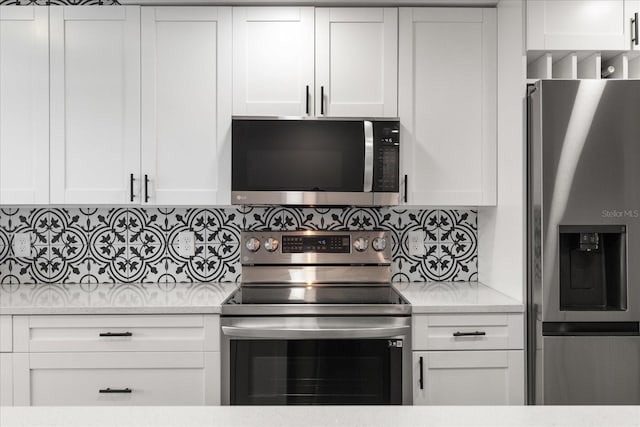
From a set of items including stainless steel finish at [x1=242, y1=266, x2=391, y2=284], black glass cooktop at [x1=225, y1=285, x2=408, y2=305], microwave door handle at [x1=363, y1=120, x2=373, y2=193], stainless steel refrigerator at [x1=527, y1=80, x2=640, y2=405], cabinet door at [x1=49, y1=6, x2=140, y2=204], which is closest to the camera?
stainless steel refrigerator at [x1=527, y1=80, x2=640, y2=405]

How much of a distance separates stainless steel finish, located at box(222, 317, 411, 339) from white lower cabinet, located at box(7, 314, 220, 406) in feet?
0.46

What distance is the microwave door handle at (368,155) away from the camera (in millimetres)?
2295

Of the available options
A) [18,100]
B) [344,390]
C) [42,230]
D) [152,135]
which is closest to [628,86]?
[344,390]

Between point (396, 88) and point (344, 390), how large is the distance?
4.49 ft

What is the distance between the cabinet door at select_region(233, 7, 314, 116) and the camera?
7.91 feet

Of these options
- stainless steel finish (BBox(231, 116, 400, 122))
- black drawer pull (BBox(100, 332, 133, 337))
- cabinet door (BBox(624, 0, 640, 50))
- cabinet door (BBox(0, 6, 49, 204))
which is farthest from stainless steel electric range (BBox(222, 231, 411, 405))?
cabinet door (BBox(624, 0, 640, 50))

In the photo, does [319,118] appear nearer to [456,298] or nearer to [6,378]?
[456,298]

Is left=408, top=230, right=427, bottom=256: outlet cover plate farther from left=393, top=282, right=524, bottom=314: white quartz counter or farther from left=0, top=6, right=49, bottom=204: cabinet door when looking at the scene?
left=0, top=6, right=49, bottom=204: cabinet door

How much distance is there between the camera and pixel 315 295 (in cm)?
233

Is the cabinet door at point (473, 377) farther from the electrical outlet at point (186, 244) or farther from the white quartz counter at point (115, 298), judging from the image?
the electrical outlet at point (186, 244)

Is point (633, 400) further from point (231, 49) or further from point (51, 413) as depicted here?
point (231, 49)

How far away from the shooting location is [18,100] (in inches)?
93.9

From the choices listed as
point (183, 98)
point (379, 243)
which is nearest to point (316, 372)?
point (379, 243)

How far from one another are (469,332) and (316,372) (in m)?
0.64
